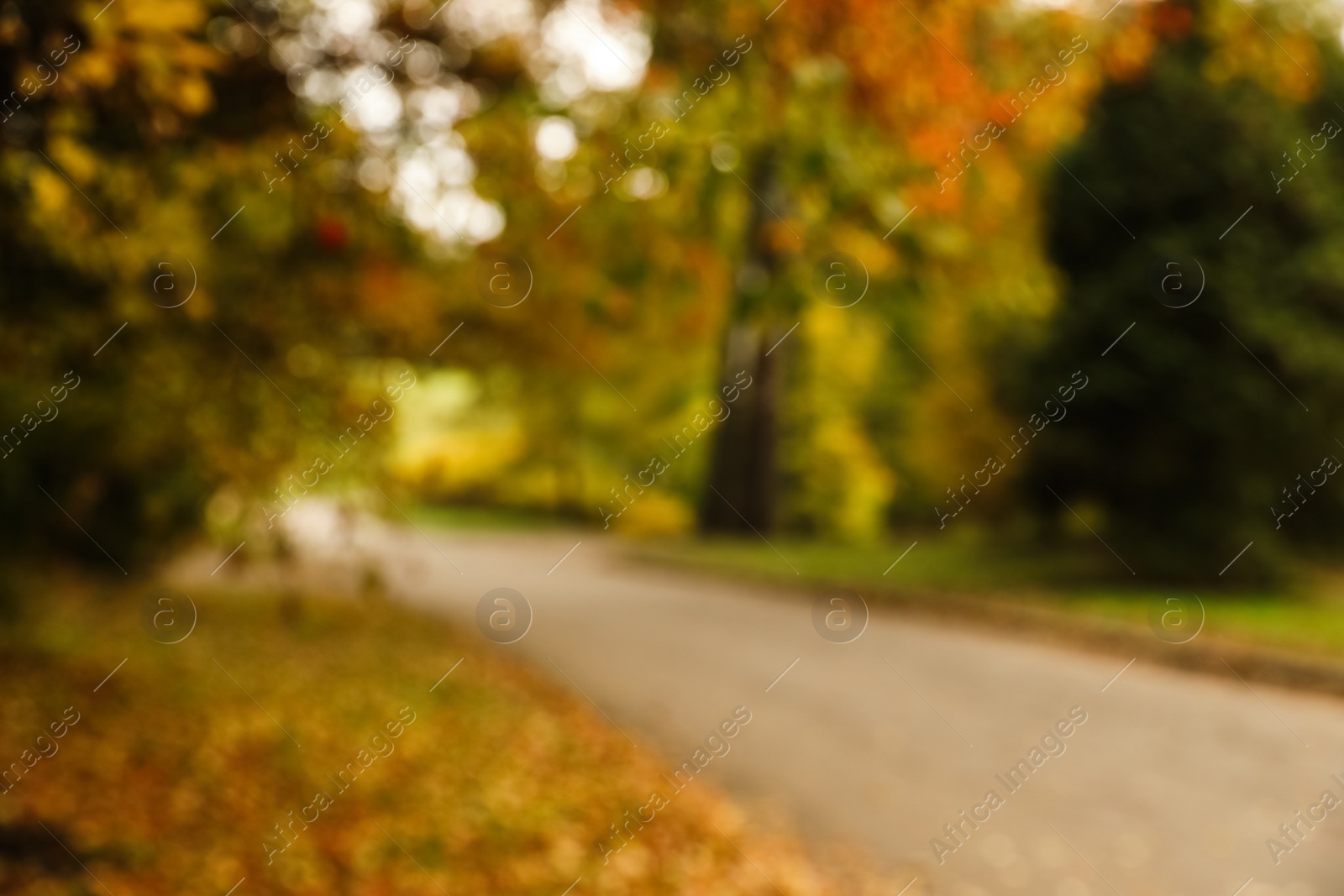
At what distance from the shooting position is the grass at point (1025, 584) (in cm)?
1055

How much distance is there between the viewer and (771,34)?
465cm

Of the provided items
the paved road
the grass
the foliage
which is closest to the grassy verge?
the paved road

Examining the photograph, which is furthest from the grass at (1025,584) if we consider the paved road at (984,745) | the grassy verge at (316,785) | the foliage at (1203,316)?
the grassy verge at (316,785)

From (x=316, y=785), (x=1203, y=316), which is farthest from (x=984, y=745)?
(x=1203, y=316)

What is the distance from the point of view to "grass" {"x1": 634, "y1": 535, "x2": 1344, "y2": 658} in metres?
10.6

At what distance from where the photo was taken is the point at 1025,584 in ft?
48.6

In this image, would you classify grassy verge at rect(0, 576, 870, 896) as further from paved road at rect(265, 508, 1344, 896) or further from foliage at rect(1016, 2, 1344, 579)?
foliage at rect(1016, 2, 1344, 579)

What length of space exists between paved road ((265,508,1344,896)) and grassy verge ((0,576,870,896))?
68 cm

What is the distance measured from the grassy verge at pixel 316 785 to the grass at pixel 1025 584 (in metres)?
5.85

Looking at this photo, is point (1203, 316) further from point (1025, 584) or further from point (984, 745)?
point (984, 745)

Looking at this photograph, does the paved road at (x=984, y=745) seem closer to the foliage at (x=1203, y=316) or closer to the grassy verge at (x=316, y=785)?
the grassy verge at (x=316, y=785)

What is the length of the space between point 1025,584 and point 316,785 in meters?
11.2

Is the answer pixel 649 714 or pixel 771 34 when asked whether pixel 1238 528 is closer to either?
pixel 649 714

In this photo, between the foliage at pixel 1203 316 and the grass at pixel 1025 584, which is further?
the foliage at pixel 1203 316
